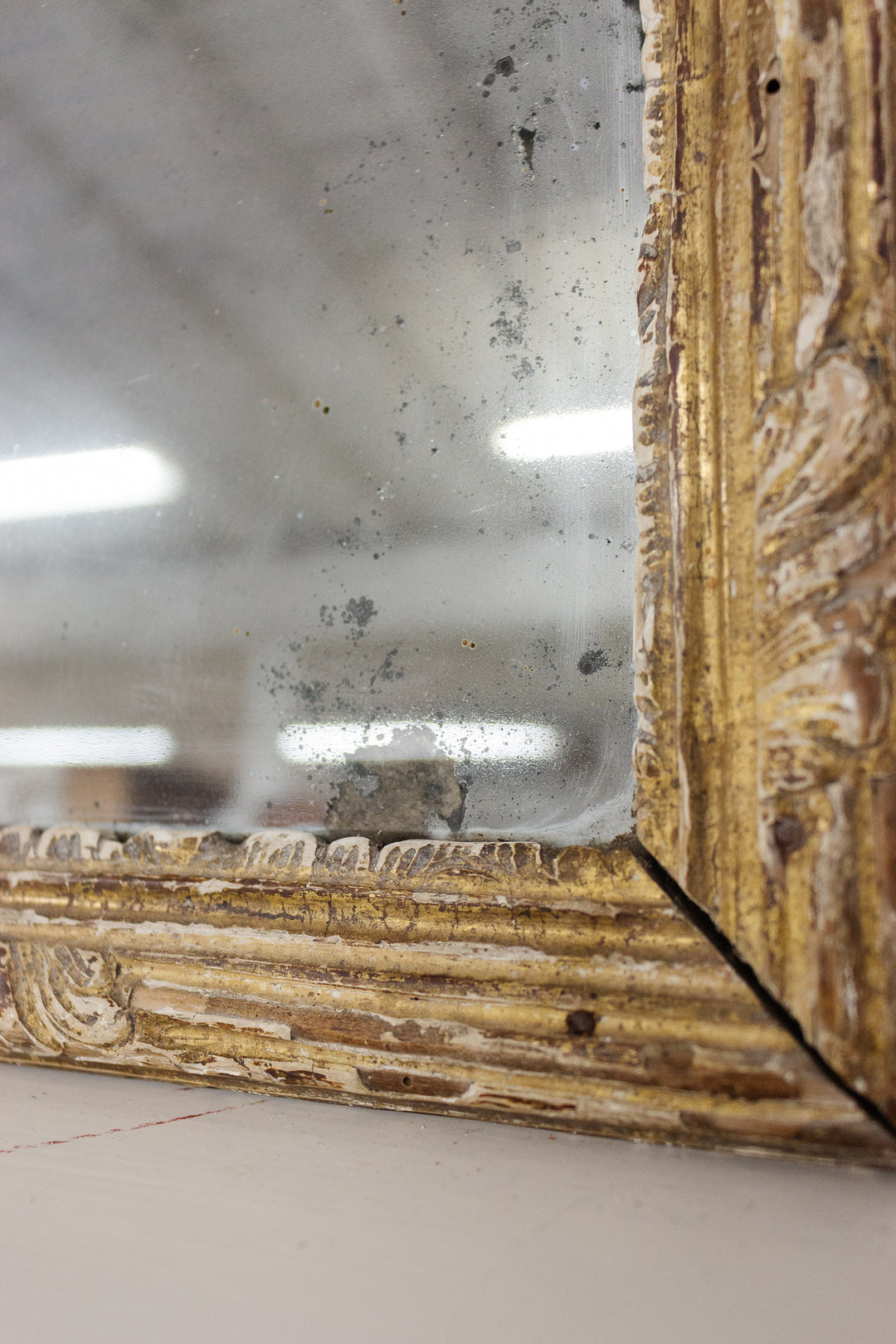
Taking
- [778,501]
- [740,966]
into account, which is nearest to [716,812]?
Result: [740,966]

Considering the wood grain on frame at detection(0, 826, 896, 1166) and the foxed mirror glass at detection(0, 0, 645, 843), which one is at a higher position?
the foxed mirror glass at detection(0, 0, 645, 843)

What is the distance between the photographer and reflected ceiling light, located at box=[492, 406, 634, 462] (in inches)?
29.1

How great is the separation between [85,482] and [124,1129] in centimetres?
67

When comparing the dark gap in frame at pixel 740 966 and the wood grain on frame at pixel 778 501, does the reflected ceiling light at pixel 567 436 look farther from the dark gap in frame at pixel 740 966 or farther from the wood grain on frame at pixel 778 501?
the dark gap in frame at pixel 740 966

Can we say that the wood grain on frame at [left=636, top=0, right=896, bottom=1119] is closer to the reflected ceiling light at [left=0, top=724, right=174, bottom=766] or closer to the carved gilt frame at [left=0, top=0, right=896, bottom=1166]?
the carved gilt frame at [left=0, top=0, right=896, bottom=1166]

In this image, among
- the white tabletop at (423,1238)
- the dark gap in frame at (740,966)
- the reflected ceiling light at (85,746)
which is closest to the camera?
the white tabletop at (423,1238)

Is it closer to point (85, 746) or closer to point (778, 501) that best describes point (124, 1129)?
point (85, 746)

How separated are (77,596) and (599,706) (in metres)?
0.60

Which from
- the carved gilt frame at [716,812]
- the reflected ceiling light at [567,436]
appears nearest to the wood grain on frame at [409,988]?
the carved gilt frame at [716,812]

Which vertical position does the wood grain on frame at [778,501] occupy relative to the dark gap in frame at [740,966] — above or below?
above

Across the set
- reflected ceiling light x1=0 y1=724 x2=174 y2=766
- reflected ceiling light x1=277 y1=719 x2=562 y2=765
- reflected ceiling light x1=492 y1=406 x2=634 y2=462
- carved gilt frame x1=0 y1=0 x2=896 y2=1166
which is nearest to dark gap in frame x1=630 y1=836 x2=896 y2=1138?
carved gilt frame x1=0 y1=0 x2=896 y2=1166

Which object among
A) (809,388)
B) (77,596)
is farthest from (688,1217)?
(77,596)

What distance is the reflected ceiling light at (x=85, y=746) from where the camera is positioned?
877 millimetres

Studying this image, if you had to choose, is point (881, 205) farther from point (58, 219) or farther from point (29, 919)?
point (29, 919)
